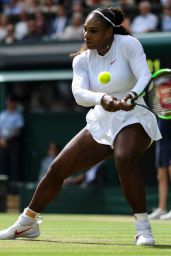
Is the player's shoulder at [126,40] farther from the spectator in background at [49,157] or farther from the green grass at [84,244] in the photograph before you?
the spectator in background at [49,157]

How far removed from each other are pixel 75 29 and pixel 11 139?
270 cm

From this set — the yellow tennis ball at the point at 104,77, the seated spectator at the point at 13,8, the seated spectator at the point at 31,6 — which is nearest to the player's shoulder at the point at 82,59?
the yellow tennis ball at the point at 104,77

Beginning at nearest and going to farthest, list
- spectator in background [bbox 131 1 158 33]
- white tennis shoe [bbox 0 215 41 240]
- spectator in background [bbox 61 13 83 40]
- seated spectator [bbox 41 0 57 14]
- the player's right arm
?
1. the player's right arm
2. white tennis shoe [bbox 0 215 41 240]
3. spectator in background [bbox 131 1 158 33]
4. spectator in background [bbox 61 13 83 40]
5. seated spectator [bbox 41 0 57 14]

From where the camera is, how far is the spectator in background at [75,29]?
17.6 meters

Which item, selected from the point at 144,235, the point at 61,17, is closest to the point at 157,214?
the point at 144,235

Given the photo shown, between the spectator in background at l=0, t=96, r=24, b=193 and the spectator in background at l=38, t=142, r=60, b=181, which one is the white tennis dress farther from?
the spectator in background at l=0, t=96, r=24, b=193

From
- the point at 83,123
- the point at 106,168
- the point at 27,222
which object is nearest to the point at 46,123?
the point at 83,123

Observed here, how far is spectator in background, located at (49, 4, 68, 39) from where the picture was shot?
1847cm

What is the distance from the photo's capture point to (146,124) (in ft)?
23.1

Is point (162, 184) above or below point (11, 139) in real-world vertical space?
above

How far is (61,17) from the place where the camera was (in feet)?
61.2

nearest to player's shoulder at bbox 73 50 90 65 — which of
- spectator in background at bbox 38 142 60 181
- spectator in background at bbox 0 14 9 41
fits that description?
spectator in background at bbox 38 142 60 181

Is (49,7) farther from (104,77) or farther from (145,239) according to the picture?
(145,239)

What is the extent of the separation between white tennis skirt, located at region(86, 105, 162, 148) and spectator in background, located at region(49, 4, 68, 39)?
11277 mm
